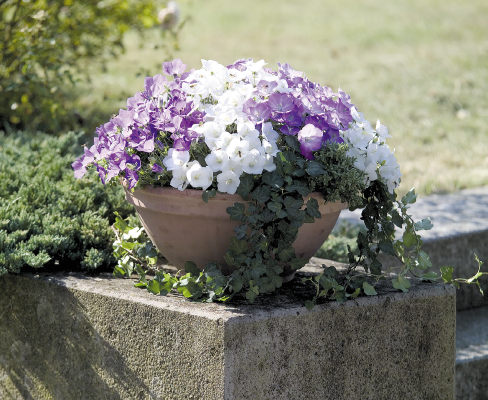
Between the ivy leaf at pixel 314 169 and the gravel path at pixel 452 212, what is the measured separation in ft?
4.01

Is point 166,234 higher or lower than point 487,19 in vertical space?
lower

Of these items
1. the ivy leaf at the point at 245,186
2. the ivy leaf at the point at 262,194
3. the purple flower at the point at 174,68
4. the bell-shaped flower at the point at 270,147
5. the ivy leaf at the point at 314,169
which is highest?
the purple flower at the point at 174,68

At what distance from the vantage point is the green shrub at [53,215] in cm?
203

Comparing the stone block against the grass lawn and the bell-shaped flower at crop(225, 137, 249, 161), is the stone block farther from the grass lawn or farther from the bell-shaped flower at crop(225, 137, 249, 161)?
the grass lawn

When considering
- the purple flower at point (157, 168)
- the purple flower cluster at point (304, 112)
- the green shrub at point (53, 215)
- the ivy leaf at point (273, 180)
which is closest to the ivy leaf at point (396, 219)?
the purple flower cluster at point (304, 112)

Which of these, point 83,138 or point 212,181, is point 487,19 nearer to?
point 83,138

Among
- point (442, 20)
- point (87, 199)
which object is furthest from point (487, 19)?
point (87, 199)

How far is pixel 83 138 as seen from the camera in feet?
13.4

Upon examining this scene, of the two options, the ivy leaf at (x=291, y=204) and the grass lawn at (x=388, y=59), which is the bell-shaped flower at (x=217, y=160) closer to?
the ivy leaf at (x=291, y=204)

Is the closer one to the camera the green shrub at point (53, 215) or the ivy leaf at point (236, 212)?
the ivy leaf at point (236, 212)

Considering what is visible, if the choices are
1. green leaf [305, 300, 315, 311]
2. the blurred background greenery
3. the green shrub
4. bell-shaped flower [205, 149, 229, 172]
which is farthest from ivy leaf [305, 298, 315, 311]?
the blurred background greenery

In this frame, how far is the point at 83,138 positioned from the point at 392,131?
8.34ft

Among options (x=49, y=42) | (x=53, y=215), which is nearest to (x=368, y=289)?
(x=53, y=215)

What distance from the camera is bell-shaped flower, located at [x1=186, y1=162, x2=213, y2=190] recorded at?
1.60 meters
